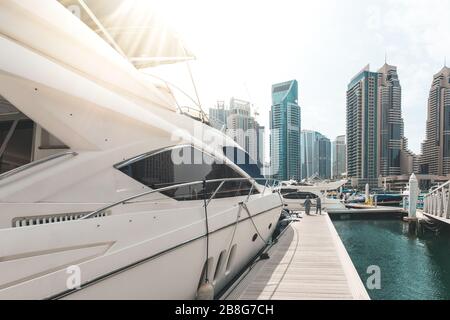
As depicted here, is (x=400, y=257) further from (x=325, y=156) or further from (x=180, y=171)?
(x=325, y=156)

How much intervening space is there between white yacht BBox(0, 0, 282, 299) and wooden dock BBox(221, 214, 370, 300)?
73cm

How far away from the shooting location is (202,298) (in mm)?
3533

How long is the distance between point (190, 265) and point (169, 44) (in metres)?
6.06

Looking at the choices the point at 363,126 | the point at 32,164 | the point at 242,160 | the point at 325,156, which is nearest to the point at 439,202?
the point at 242,160

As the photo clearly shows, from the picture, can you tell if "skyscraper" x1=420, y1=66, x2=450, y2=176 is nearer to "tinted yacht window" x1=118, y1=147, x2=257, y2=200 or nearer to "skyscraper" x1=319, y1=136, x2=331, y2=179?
"skyscraper" x1=319, y1=136, x2=331, y2=179

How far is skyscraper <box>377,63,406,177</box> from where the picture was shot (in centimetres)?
7669

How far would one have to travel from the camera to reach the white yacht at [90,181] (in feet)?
6.78

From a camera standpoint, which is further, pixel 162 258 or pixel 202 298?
pixel 202 298

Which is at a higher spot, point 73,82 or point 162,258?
point 73,82

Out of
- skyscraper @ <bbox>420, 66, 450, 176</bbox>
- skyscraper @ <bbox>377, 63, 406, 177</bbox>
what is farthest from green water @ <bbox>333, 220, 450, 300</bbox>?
skyscraper @ <bbox>420, 66, 450, 176</bbox>

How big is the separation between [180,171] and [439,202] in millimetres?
17636
